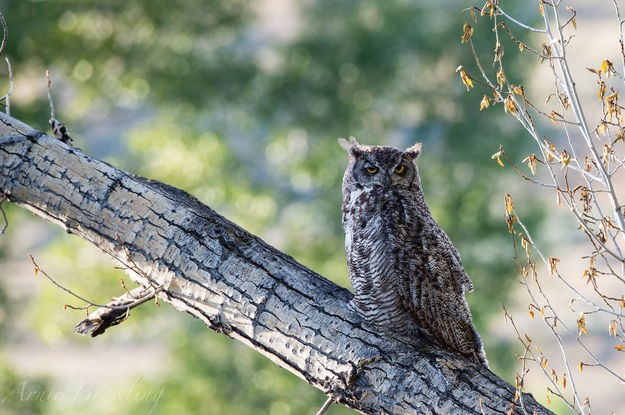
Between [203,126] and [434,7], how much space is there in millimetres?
4250

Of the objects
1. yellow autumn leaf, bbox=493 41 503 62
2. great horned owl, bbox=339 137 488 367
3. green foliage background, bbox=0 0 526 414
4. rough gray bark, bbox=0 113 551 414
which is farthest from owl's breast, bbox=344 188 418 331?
green foliage background, bbox=0 0 526 414

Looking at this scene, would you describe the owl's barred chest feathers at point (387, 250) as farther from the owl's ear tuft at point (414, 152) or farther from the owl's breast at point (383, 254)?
the owl's ear tuft at point (414, 152)

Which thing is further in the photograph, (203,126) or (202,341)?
(203,126)

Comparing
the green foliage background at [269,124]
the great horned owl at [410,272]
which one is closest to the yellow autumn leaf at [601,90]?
the great horned owl at [410,272]

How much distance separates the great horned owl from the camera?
245 centimetres

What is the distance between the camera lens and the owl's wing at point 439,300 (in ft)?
8.04

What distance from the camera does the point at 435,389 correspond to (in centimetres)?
207

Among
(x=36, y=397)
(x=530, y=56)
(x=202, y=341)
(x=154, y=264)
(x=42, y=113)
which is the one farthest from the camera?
(x=530, y=56)

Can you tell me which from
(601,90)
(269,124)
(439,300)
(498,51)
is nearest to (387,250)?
(439,300)

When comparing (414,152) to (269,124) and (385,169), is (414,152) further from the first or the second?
(269,124)

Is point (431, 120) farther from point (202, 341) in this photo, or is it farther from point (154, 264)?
point (154, 264)

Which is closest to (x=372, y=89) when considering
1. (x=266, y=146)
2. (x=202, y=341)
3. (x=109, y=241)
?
(x=266, y=146)

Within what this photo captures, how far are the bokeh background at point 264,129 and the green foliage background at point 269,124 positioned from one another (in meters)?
0.02

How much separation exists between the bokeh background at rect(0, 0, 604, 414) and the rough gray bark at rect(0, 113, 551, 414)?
6706 millimetres
